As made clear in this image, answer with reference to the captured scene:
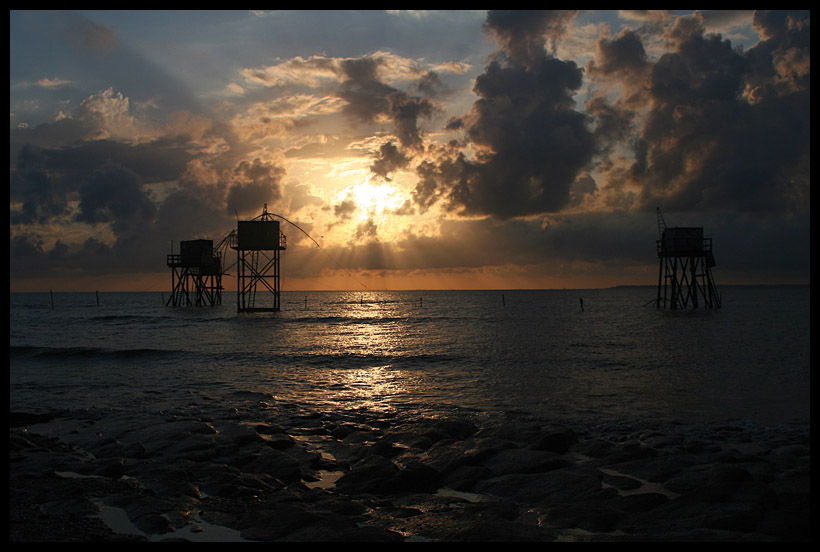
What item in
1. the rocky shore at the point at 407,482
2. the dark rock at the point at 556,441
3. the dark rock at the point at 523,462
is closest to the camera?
the rocky shore at the point at 407,482

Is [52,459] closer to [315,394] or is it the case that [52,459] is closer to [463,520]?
[463,520]

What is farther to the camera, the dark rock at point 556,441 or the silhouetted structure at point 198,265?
A: the silhouetted structure at point 198,265

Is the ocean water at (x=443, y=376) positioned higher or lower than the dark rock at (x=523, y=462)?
lower

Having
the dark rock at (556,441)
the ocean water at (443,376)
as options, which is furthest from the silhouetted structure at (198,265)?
the dark rock at (556,441)

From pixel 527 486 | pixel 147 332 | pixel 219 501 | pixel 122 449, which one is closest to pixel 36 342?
pixel 147 332

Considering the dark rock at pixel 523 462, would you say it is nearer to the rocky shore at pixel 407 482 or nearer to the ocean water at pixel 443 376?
the rocky shore at pixel 407 482

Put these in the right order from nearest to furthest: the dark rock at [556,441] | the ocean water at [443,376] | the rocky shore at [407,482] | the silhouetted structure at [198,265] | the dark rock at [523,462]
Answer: the rocky shore at [407,482], the dark rock at [523,462], the dark rock at [556,441], the ocean water at [443,376], the silhouetted structure at [198,265]

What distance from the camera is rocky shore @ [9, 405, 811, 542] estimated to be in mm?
5281

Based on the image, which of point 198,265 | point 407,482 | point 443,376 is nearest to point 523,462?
point 407,482

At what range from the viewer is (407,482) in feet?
22.1

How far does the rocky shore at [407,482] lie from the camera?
5281mm

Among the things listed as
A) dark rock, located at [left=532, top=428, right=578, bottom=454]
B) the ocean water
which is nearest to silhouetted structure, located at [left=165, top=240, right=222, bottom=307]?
the ocean water

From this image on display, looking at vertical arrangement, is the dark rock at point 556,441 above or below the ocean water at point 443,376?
above

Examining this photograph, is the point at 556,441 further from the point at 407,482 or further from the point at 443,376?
the point at 443,376
